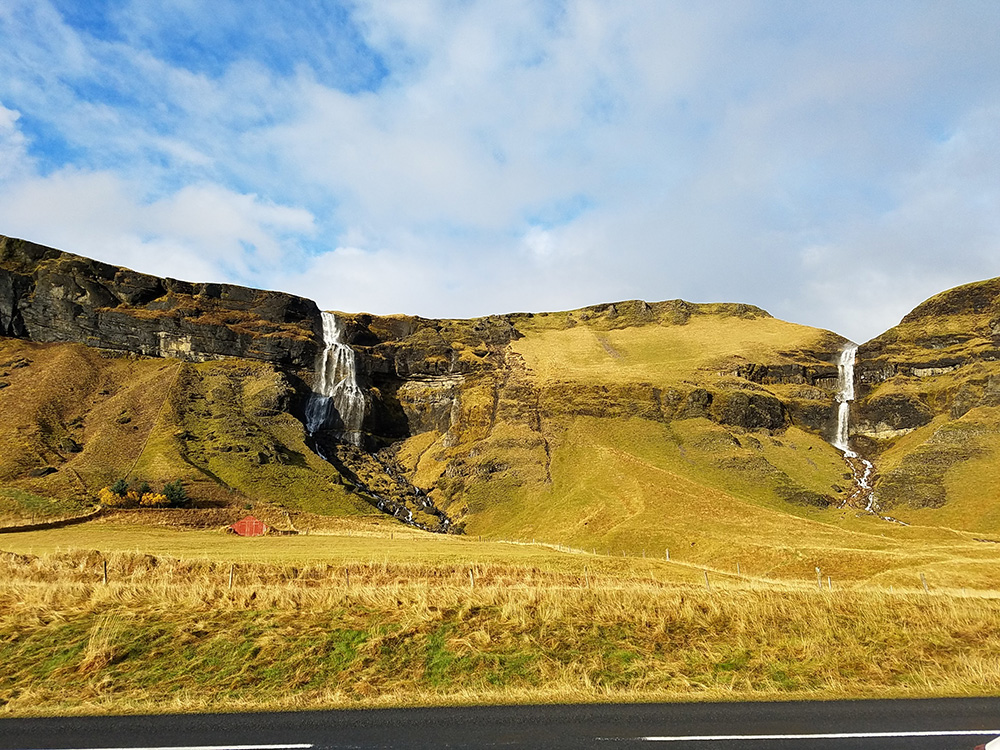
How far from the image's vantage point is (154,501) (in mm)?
72375

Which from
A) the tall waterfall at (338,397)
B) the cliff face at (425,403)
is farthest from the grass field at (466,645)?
the tall waterfall at (338,397)

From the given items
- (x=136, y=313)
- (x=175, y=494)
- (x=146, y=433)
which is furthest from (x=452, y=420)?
(x=136, y=313)

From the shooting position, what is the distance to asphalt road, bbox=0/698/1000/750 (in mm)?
10414

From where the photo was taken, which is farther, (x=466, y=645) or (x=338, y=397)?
(x=338, y=397)

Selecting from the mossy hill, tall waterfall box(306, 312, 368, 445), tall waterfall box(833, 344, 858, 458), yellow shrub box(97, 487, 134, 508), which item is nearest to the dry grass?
the mossy hill

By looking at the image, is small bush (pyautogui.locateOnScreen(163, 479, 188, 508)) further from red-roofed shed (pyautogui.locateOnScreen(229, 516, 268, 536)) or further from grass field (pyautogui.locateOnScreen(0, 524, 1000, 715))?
grass field (pyautogui.locateOnScreen(0, 524, 1000, 715))

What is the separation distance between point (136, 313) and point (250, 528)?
85.4m

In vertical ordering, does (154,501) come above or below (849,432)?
below

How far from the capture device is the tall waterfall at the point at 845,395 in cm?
12244

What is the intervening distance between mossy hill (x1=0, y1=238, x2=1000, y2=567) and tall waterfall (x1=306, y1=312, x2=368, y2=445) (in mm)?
2962

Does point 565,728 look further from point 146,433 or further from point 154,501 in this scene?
point 146,433

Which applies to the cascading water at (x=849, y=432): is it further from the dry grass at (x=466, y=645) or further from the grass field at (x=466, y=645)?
the dry grass at (x=466, y=645)

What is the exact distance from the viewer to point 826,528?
71.8 m

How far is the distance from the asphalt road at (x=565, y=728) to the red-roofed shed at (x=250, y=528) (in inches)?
2096
